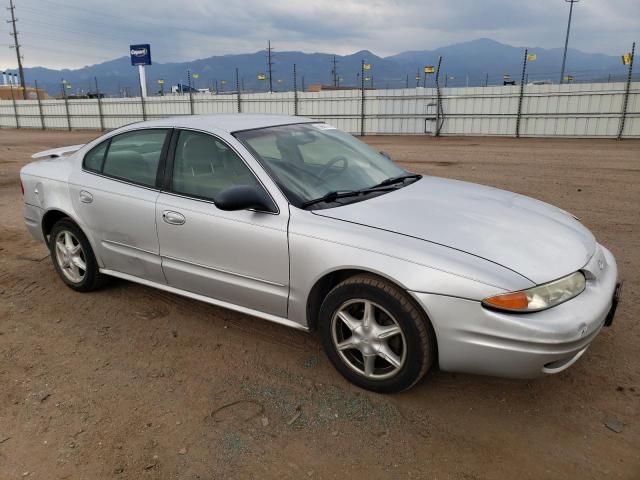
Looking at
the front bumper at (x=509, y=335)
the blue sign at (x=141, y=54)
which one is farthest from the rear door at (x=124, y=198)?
the blue sign at (x=141, y=54)

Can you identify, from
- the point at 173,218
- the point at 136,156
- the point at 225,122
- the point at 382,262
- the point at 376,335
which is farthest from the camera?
the point at 136,156

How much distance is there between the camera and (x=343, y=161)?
3.71 meters

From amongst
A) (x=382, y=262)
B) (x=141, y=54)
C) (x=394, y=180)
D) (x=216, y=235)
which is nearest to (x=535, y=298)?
(x=382, y=262)

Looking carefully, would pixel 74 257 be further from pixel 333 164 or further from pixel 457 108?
pixel 457 108

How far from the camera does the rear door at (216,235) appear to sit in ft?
10.2

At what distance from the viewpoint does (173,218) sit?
3488 mm

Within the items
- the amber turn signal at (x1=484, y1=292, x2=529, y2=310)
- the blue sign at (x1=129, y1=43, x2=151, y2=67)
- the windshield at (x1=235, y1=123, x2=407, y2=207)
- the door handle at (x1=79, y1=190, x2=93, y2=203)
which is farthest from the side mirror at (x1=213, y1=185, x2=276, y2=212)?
the blue sign at (x1=129, y1=43, x2=151, y2=67)

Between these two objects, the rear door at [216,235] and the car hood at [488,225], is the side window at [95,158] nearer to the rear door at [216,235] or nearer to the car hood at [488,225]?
the rear door at [216,235]

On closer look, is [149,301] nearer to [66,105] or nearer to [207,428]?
[207,428]

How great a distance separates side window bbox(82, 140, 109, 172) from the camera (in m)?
4.17

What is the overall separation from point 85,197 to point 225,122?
1366 millimetres

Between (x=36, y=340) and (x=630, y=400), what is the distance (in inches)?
154

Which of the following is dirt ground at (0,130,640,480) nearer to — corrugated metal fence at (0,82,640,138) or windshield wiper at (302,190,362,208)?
windshield wiper at (302,190,362,208)

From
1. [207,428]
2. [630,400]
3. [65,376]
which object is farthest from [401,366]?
[65,376]
